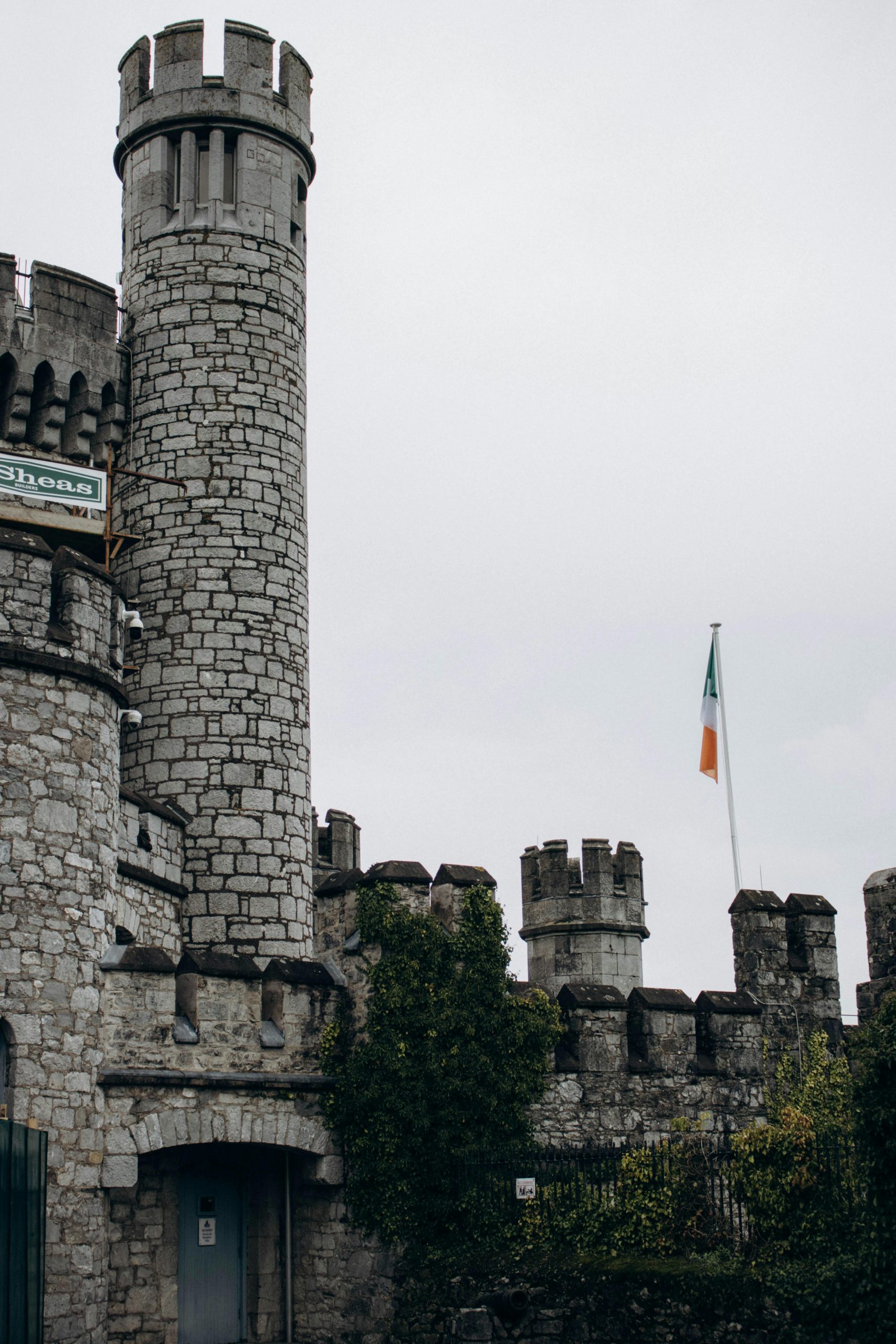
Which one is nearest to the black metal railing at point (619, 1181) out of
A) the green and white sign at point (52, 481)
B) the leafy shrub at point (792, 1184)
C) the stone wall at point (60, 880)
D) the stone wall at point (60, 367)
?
the leafy shrub at point (792, 1184)

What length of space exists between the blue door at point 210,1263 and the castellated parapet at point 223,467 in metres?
2.76

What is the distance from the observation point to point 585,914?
27609 mm

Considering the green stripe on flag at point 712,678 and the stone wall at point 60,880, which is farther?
the green stripe on flag at point 712,678

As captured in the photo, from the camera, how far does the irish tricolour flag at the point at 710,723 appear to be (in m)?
24.2

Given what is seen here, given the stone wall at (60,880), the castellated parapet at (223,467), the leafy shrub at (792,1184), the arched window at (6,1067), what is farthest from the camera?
the castellated parapet at (223,467)

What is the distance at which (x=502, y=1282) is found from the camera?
A: 43.3 ft

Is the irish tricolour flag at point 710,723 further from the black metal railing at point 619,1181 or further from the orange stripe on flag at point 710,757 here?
the black metal railing at point 619,1181

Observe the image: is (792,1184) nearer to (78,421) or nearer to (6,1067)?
(6,1067)

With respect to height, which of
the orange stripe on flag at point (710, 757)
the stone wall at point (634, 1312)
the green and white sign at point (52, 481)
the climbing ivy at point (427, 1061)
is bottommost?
the stone wall at point (634, 1312)

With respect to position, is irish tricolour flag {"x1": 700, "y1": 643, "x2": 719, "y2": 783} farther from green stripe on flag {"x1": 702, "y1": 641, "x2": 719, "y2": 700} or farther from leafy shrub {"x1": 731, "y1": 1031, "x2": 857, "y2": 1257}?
leafy shrub {"x1": 731, "y1": 1031, "x2": 857, "y2": 1257}

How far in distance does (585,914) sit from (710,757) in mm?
4755

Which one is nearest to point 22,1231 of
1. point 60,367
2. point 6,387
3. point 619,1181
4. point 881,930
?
point 619,1181

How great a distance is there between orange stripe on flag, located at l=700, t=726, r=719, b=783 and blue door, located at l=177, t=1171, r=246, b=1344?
11.1 metres

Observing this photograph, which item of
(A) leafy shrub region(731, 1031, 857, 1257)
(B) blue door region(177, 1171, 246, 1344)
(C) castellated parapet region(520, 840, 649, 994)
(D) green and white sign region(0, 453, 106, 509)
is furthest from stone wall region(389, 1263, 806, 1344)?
(C) castellated parapet region(520, 840, 649, 994)
